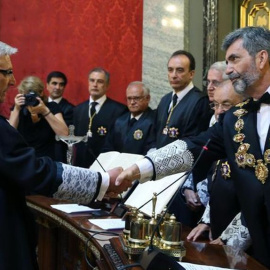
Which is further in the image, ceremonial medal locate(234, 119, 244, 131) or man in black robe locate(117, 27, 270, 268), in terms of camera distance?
ceremonial medal locate(234, 119, 244, 131)

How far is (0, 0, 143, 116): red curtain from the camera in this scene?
704 cm

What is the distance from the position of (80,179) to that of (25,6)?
5578 mm

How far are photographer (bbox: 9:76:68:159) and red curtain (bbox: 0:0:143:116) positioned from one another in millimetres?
1974

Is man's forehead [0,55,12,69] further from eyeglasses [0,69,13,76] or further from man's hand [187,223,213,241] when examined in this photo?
man's hand [187,223,213,241]

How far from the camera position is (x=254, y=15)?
18.5 ft

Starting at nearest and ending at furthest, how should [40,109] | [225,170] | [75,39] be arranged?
[225,170] → [40,109] → [75,39]

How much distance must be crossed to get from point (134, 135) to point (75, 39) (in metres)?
2.72

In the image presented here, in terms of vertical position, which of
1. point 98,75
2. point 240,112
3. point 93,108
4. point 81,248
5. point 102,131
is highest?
point 98,75

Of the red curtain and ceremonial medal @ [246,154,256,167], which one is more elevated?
the red curtain

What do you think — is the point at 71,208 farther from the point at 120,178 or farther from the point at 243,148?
the point at 243,148

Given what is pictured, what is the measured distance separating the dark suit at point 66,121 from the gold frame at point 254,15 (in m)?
2.00

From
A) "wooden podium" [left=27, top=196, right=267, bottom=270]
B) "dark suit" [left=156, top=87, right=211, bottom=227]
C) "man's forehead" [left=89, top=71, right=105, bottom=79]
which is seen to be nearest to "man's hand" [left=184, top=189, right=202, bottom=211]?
"wooden podium" [left=27, top=196, right=267, bottom=270]

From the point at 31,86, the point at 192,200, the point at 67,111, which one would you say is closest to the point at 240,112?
the point at 192,200

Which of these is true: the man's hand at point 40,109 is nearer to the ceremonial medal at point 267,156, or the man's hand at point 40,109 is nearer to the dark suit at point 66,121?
the dark suit at point 66,121
